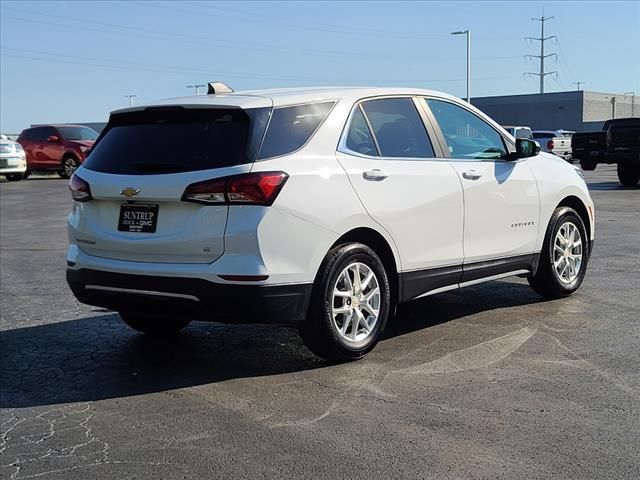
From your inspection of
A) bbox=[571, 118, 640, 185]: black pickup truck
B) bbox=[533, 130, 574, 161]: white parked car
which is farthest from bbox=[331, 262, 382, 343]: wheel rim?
bbox=[533, 130, 574, 161]: white parked car

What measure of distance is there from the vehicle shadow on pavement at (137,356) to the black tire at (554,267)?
0.69ft

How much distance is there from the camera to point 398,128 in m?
5.83

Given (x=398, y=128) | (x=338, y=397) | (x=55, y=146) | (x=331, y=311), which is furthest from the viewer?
(x=55, y=146)

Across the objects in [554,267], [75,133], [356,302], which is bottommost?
[554,267]

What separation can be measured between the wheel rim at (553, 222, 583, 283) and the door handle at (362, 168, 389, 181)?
91.5 inches

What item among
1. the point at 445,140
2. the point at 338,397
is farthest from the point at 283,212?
the point at 445,140

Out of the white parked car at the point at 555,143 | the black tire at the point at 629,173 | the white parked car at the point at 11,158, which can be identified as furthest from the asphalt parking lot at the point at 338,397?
the white parked car at the point at 555,143

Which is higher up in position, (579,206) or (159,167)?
(159,167)

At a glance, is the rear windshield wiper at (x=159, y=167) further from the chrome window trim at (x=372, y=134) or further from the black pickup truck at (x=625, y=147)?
the black pickup truck at (x=625, y=147)

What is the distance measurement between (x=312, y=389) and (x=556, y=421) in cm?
142

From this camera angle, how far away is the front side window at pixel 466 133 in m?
6.21

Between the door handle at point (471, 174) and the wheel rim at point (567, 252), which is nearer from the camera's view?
the door handle at point (471, 174)

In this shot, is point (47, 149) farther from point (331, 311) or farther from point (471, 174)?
point (331, 311)

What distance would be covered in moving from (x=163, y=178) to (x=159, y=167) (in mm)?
141
